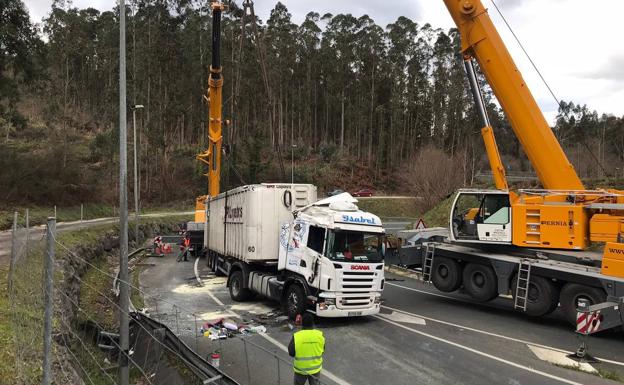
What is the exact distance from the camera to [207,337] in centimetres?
1095

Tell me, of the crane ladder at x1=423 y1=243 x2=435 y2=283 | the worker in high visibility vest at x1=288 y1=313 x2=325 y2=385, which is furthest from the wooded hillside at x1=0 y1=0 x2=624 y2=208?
the worker in high visibility vest at x1=288 y1=313 x2=325 y2=385

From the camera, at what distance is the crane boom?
13375 millimetres

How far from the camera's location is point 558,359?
977cm

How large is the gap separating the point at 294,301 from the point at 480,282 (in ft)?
18.2

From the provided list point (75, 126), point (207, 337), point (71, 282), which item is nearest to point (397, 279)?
point (207, 337)

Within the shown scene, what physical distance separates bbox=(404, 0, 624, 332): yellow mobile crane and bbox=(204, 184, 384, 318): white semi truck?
11.4 feet

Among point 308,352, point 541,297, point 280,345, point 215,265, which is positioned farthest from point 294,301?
point 215,265

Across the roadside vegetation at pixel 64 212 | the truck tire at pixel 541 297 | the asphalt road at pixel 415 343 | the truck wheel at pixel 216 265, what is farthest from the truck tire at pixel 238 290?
the roadside vegetation at pixel 64 212

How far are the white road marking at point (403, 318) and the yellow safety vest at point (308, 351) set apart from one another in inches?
253

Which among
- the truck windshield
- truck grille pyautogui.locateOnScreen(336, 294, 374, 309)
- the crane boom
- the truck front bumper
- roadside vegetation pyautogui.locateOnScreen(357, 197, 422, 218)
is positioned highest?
the crane boom

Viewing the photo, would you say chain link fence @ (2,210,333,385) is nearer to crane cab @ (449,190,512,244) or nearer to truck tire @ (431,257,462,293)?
truck tire @ (431,257,462,293)

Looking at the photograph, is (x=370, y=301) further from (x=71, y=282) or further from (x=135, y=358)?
(x=71, y=282)

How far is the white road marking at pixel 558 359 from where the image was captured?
9.27 meters

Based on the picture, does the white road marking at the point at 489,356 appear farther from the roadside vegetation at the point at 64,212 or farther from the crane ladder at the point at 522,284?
the roadside vegetation at the point at 64,212
